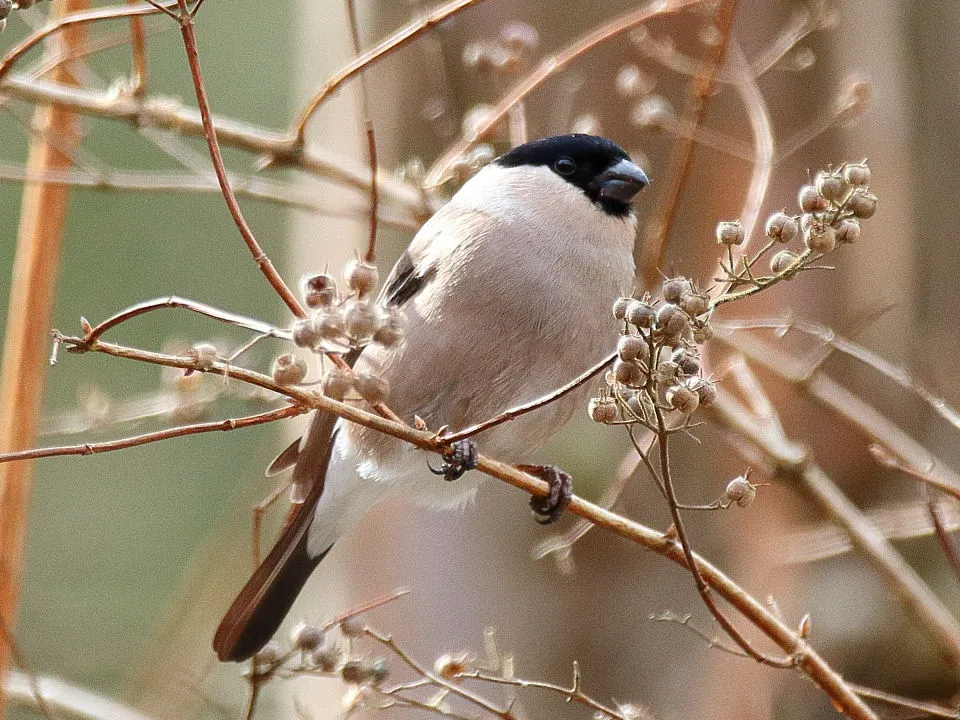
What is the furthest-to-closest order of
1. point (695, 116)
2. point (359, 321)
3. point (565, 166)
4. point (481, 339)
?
point (565, 166) < point (481, 339) < point (695, 116) < point (359, 321)

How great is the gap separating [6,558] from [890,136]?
2358mm

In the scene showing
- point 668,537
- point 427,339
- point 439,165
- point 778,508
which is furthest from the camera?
point 778,508

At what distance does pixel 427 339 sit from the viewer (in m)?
2.08

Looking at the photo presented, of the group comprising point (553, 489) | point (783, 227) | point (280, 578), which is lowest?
point (280, 578)

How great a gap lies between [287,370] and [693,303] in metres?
0.41

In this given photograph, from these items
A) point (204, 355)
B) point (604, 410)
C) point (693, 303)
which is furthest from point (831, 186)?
point (204, 355)

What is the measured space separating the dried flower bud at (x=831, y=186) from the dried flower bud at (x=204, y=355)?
64 centimetres

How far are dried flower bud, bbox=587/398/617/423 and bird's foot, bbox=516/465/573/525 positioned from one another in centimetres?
90

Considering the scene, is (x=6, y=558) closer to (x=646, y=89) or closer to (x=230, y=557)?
(x=646, y=89)

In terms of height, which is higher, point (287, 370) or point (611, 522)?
point (287, 370)

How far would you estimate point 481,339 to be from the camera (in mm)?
2049

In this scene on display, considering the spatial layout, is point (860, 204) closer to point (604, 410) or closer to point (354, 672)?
point (604, 410)

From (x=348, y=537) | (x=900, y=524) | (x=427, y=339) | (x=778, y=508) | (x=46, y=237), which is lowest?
(x=348, y=537)

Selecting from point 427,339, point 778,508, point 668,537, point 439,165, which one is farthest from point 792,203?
point 668,537
